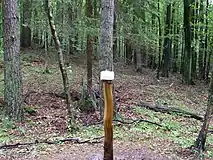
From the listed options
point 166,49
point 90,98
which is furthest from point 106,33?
point 166,49

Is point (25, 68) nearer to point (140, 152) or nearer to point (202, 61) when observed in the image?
point (140, 152)

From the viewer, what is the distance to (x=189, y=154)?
736 centimetres

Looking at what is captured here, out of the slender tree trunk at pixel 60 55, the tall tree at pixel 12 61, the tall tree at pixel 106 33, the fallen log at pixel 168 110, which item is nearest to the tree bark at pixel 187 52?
the fallen log at pixel 168 110

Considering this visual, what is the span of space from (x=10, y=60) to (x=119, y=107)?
15.2 feet

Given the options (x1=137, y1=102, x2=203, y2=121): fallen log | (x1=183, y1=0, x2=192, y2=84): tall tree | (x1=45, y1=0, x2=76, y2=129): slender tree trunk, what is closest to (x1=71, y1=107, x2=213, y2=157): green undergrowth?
(x1=45, y1=0, x2=76, y2=129): slender tree trunk

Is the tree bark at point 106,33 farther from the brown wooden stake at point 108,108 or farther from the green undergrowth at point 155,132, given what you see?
the brown wooden stake at point 108,108

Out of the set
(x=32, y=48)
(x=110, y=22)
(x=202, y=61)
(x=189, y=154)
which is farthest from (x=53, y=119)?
(x=202, y=61)

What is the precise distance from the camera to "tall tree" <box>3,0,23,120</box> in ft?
30.8

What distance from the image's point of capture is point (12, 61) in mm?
9477

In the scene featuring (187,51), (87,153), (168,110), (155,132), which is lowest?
(168,110)

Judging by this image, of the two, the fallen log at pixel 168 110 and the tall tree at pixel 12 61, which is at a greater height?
the tall tree at pixel 12 61

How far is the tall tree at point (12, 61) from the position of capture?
9375mm

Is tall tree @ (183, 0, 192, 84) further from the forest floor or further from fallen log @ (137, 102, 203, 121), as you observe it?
fallen log @ (137, 102, 203, 121)

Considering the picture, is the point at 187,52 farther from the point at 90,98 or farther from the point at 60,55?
the point at 60,55
